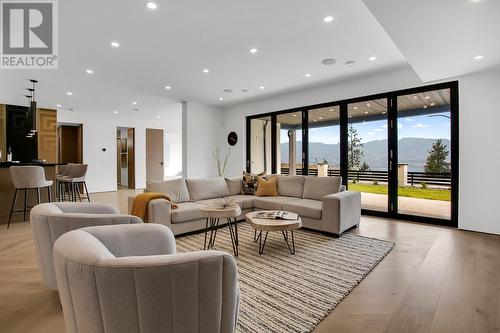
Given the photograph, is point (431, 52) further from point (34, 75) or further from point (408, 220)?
point (34, 75)

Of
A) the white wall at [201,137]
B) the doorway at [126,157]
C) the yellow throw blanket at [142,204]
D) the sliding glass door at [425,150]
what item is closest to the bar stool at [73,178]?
the white wall at [201,137]

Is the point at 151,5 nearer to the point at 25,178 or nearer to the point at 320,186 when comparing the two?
the point at 320,186

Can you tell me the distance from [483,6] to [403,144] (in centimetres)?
290

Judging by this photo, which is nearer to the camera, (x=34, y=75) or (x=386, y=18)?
(x=386, y=18)

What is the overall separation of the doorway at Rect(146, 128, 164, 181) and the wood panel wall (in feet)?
9.58

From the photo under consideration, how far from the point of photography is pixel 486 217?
159 inches

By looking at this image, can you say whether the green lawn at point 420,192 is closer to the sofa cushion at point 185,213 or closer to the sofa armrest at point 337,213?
the sofa armrest at point 337,213

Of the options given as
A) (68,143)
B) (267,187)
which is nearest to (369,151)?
(267,187)

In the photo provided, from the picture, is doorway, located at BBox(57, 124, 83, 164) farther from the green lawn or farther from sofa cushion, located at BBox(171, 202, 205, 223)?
the green lawn

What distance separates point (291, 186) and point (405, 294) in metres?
2.85

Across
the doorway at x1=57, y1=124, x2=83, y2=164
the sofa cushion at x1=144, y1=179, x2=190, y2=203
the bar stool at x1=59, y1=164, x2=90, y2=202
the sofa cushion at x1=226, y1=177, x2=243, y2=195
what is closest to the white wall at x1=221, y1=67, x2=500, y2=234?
the sofa cushion at x1=226, y1=177, x2=243, y2=195

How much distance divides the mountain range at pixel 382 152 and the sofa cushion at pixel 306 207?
5.84ft

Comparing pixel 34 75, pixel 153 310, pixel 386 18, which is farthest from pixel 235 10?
pixel 34 75

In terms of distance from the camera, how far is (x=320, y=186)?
177 inches
